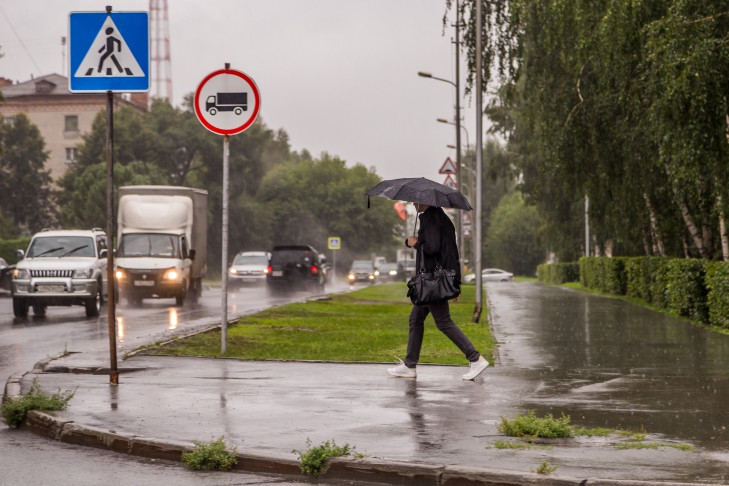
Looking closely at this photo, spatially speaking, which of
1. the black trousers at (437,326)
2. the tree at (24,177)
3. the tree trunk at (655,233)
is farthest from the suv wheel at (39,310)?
the tree at (24,177)

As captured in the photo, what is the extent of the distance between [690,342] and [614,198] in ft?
37.6

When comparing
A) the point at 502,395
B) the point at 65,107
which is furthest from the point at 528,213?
the point at 502,395

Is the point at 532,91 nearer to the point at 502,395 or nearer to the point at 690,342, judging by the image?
the point at 690,342

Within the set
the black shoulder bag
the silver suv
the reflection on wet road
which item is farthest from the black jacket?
the silver suv

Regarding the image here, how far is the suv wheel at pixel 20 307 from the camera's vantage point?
80.0 ft

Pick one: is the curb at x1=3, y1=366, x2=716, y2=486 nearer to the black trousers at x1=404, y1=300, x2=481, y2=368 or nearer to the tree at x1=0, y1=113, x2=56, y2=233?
the black trousers at x1=404, y1=300, x2=481, y2=368

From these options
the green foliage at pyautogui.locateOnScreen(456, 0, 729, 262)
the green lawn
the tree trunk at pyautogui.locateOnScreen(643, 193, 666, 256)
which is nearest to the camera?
the green lawn

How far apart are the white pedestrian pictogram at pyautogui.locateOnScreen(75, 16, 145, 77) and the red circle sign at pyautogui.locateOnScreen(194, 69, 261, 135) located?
275 centimetres

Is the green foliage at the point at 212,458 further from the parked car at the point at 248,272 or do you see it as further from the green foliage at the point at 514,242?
the green foliage at the point at 514,242

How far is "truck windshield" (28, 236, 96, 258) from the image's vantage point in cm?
2570

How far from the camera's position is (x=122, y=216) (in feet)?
108

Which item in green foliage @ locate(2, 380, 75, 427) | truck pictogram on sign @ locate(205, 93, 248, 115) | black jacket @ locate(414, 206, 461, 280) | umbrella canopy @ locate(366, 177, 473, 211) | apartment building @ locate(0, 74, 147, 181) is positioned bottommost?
green foliage @ locate(2, 380, 75, 427)

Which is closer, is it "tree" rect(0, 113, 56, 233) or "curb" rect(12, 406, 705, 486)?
"curb" rect(12, 406, 705, 486)

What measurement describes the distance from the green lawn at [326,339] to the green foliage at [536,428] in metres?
5.29
